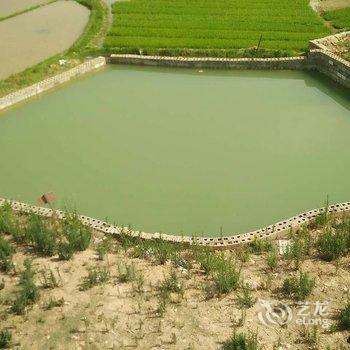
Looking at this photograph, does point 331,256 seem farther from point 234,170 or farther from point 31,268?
point 31,268

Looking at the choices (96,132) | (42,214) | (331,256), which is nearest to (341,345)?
(331,256)

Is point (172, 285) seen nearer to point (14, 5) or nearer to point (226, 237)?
point (226, 237)

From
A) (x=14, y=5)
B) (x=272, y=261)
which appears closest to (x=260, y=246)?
(x=272, y=261)

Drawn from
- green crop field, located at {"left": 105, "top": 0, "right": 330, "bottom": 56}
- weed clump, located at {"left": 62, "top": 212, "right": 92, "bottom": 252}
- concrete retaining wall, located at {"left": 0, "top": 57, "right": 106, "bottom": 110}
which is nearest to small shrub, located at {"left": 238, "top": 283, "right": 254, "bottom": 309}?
weed clump, located at {"left": 62, "top": 212, "right": 92, "bottom": 252}

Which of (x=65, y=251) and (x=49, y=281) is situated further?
(x=65, y=251)

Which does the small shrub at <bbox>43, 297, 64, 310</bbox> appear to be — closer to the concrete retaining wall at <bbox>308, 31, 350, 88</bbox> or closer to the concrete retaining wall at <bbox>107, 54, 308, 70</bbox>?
the concrete retaining wall at <bbox>107, 54, 308, 70</bbox>

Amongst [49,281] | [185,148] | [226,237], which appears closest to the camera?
[49,281]
